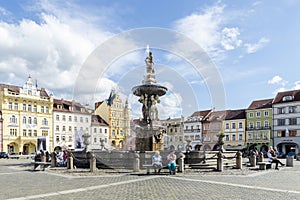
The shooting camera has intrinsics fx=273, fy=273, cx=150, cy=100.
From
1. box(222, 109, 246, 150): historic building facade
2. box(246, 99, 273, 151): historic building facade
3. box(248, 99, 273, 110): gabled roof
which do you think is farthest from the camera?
box(222, 109, 246, 150): historic building facade

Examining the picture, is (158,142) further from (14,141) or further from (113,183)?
(14,141)

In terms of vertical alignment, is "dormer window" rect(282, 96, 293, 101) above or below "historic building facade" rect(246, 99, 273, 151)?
above

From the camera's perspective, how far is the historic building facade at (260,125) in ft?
191

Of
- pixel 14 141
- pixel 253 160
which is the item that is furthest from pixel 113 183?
pixel 14 141

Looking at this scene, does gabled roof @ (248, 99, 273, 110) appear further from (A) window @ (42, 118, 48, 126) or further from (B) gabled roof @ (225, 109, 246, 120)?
(A) window @ (42, 118, 48, 126)

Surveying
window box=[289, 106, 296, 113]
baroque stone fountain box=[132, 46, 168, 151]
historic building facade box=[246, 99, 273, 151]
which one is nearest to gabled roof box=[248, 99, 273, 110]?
historic building facade box=[246, 99, 273, 151]

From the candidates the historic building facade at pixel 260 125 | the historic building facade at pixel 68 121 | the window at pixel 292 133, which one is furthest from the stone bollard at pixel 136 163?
the historic building facade at pixel 260 125

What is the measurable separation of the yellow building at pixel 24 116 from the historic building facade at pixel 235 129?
3997 centimetres

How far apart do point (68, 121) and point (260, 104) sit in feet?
144

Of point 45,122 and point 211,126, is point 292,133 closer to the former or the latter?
point 211,126

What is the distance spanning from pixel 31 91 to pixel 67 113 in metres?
9.42

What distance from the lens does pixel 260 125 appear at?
59.5m

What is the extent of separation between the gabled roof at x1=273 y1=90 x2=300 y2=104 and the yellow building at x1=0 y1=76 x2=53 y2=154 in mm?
48472

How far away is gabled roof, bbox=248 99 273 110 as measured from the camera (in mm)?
59750
